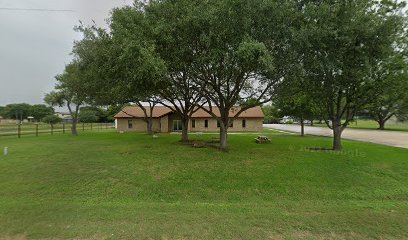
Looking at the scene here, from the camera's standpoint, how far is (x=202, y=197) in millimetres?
6883

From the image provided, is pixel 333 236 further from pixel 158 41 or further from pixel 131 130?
pixel 131 130

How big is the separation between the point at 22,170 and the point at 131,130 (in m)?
28.2

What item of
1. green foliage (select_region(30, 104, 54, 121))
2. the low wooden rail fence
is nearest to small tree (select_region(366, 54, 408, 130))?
the low wooden rail fence

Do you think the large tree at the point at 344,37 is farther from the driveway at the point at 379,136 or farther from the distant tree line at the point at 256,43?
the driveway at the point at 379,136

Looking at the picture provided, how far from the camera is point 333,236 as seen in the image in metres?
4.44

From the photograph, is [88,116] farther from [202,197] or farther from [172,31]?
[202,197]

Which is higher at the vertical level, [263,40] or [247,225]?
[263,40]

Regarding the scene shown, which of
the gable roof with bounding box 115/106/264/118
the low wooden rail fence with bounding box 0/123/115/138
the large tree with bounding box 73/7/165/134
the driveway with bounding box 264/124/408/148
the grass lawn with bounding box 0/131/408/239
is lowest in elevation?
the grass lawn with bounding box 0/131/408/239

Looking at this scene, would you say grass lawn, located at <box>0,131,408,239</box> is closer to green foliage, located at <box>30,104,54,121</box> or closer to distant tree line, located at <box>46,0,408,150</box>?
distant tree line, located at <box>46,0,408,150</box>

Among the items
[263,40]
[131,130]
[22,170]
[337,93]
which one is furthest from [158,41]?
[131,130]

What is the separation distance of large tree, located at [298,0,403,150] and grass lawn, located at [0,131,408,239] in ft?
13.3

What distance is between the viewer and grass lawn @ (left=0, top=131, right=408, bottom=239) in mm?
4605

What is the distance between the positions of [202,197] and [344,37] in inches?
328

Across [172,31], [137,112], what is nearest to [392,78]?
[172,31]
